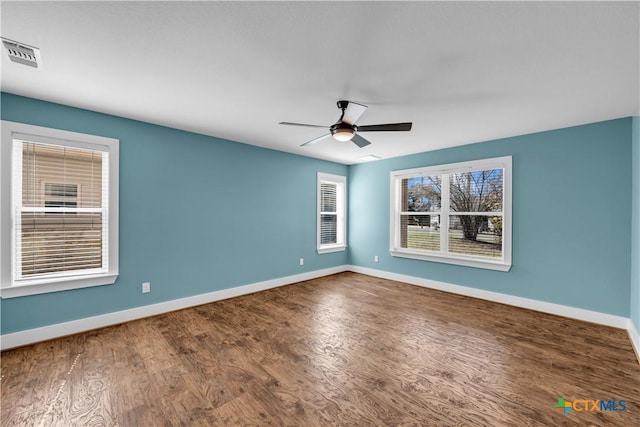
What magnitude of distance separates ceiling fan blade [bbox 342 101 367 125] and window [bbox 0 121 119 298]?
271 cm

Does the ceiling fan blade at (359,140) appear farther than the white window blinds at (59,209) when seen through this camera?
Yes

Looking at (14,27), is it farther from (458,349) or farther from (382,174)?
(382,174)

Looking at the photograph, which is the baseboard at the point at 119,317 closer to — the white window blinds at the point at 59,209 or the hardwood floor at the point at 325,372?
A: the hardwood floor at the point at 325,372

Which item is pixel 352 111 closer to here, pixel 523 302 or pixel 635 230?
pixel 635 230

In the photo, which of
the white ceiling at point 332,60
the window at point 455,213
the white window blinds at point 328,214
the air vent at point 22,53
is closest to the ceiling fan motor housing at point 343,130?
the white ceiling at point 332,60

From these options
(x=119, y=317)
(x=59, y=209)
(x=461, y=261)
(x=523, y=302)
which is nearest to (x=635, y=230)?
(x=523, y=302)

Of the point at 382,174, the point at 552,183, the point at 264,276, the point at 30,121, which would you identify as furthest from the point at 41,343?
the point at 552,183

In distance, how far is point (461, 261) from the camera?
4.46 metres

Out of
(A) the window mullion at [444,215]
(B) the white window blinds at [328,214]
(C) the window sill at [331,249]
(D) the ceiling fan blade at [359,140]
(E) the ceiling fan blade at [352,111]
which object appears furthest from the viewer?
(B) the white window blinds at [328,214]

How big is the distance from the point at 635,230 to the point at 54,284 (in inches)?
243

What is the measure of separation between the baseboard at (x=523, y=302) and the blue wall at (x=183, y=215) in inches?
83.6

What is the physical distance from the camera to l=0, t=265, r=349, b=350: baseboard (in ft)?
8.79

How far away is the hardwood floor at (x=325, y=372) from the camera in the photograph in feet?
5.87

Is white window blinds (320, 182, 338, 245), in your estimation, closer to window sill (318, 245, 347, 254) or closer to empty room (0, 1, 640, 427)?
window sill (318, 245, 347, 254)
